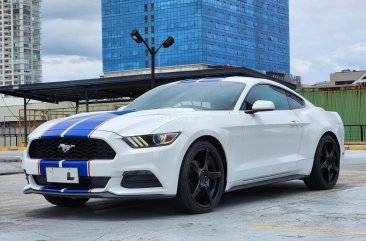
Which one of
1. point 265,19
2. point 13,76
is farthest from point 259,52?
point 13,76

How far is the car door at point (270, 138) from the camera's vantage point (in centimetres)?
643

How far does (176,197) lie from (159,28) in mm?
129835

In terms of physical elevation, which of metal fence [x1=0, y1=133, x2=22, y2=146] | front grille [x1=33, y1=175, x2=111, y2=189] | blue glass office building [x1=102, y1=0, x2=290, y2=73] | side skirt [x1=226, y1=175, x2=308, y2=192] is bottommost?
metal fence [x1=0, y1=133, x2=22, y2=146]

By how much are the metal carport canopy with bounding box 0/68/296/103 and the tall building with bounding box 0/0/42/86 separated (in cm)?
12849

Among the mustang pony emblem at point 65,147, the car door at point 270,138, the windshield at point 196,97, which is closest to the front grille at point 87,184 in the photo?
the mustang pony emblem at point 65,147

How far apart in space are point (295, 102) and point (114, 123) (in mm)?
3055

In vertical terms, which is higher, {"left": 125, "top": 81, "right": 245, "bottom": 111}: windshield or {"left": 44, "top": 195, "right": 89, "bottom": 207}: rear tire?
{"left": 125, "top": 81, "right": 245, "bottom": 111}: windshield

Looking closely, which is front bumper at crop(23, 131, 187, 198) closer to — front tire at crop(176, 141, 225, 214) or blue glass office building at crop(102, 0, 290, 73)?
front tire at crop(176, 141, 225, 214)

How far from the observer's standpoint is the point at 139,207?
6375mm

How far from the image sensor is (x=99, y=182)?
5.41 m

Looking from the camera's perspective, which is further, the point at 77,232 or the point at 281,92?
the point at 281,92

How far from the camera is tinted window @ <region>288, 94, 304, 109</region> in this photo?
299 inches

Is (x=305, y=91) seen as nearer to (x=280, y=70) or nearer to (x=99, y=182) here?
(x=99, y=182)

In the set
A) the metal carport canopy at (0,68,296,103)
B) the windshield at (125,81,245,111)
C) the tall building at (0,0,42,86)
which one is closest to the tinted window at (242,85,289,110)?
the windshield at (125,81,245,111)
